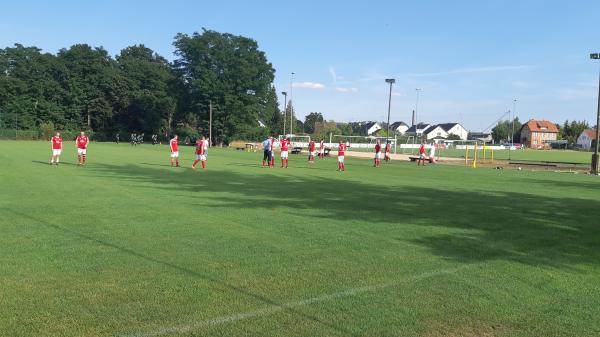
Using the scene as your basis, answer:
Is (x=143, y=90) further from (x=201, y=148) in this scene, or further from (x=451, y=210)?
(x=451, y=210)

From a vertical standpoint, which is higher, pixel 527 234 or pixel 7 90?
pixel 7 90

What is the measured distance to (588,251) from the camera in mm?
7891

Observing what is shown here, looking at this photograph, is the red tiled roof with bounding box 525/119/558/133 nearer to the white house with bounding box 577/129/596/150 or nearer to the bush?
the white house with bounding box 577/129/596/150

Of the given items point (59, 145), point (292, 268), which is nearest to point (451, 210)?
point (292, 268)

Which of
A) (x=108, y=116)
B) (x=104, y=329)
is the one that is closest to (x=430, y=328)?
(x=104, y=329)

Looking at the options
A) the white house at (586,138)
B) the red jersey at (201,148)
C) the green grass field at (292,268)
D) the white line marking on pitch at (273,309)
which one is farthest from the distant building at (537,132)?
the white line marking on pitch at (273,309)

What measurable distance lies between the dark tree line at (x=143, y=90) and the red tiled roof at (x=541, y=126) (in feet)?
295

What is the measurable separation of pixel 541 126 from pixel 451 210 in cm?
15500

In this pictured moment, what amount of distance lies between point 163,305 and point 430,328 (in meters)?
2.68

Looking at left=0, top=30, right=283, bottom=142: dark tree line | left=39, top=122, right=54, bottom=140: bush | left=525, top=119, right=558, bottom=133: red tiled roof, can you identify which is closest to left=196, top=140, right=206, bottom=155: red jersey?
left=0, top=30, right=283, bottom=142: dark tree line

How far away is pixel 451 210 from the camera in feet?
40.4

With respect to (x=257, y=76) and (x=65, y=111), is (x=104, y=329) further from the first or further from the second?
(x=65, y=111)

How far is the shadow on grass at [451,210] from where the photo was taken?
26.1 ft

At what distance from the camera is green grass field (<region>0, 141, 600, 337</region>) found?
469 centimetres
